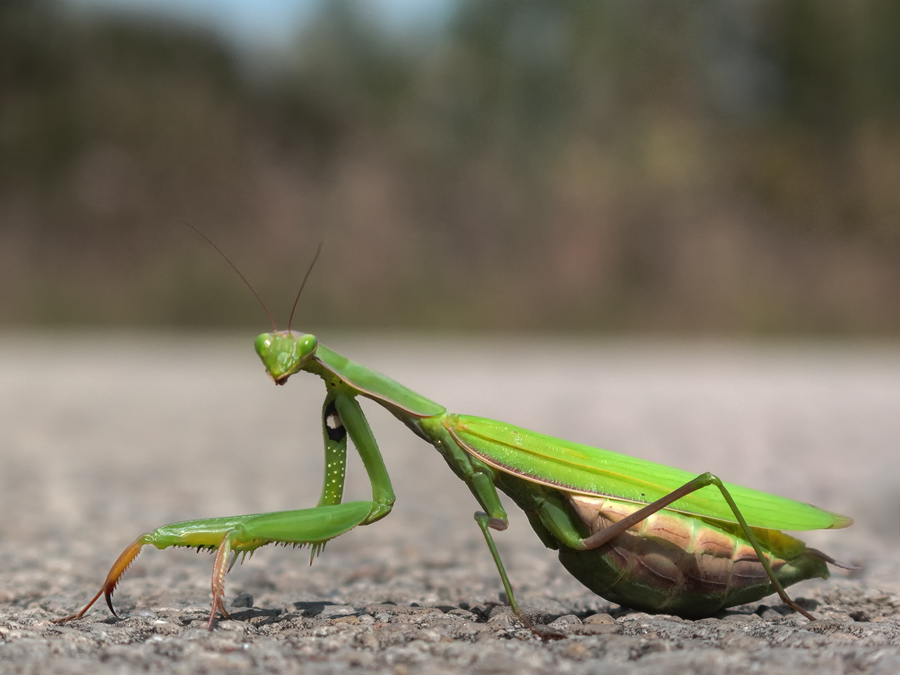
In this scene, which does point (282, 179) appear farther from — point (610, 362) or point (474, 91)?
point (610, 362)

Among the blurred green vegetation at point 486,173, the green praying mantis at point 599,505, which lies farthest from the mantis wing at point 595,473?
the blurred green vegetation at point 486,173

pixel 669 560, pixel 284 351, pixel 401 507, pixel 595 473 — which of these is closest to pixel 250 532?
pixel 284 351

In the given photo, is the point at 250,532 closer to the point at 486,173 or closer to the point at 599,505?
the point at 599,505

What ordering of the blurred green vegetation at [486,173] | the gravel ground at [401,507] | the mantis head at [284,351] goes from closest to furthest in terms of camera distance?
the gravel ground at [401,507], the mantis head at [284,351], the blurred green vegetation at [486,173]

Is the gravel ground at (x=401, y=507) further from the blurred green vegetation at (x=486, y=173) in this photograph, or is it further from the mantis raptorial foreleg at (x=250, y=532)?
the blurred green vegetation at (x=486, y=173)

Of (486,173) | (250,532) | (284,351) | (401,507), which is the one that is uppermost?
(486,173)

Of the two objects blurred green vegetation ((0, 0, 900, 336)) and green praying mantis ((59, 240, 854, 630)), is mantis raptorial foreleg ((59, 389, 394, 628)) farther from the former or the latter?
blurred green vegetation ((0, 0, 900, 336))
